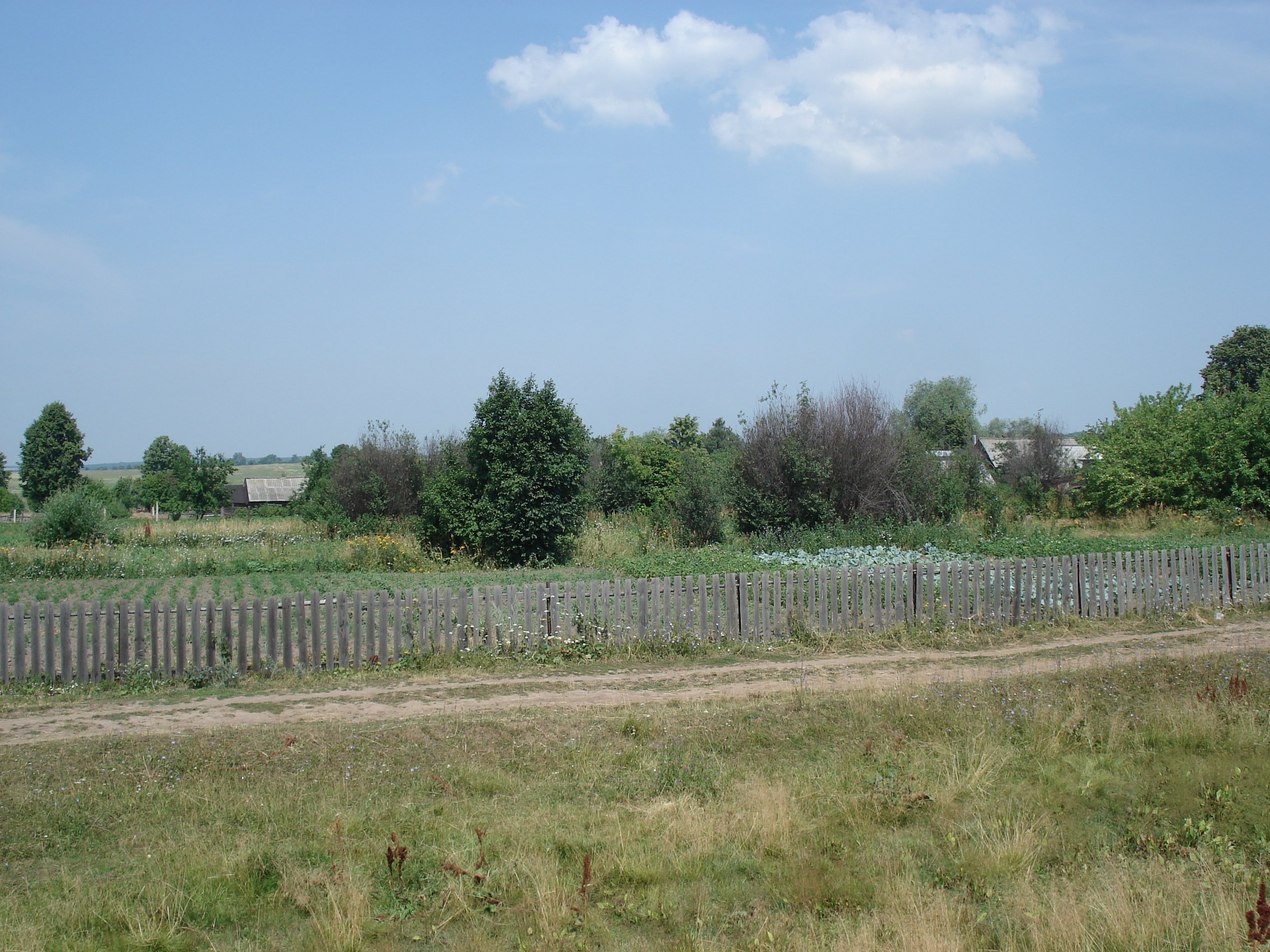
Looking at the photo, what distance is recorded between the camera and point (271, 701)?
9172 mm

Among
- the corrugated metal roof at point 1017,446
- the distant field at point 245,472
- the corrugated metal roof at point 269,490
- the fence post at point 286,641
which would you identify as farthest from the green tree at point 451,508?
the distant field at point 245,472

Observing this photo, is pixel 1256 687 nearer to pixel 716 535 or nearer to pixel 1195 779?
pixel 1195 779

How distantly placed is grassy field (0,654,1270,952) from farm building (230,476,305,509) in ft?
218

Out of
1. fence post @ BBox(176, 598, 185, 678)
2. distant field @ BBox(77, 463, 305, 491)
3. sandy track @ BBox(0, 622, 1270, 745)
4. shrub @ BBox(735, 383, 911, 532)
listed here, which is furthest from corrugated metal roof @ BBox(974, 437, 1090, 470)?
distant field @ BBox(77, 463, 305, 491)

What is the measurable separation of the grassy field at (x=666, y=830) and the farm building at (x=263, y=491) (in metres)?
66.3

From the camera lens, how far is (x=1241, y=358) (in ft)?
203

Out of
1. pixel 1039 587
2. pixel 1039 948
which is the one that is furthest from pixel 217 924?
pixel 1039 587

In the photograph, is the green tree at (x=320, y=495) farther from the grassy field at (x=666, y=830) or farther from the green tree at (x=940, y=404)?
the green tree at (x=940, y=404)

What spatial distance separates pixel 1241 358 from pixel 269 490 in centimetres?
7917

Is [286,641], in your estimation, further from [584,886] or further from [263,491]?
[263,491]

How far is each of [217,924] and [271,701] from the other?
482 cm

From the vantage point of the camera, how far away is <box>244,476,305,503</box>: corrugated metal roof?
7012 cm

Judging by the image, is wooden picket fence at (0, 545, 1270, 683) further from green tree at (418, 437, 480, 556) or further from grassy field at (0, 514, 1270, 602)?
green tree at (418, 437, 480, 556)

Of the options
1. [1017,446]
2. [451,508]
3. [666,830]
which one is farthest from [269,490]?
[666,830]
